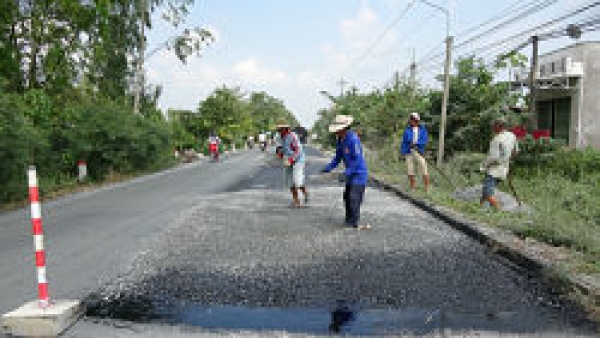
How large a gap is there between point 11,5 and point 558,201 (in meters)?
16.9

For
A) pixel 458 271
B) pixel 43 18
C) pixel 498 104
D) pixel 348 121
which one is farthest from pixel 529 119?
pixel 43 18

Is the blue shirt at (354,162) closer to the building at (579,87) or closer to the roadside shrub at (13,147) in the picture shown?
the roadside shrub at (13,147)

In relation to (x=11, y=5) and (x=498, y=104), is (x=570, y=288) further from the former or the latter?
(x=11, y=5)

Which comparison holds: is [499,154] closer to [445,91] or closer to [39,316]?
[445,91]

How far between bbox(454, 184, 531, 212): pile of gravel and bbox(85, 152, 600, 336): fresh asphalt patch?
1.58 m

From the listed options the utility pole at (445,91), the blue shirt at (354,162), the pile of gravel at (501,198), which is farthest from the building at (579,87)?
the blue shirt at (354,162)


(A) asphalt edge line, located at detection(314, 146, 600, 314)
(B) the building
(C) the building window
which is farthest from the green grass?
(C) the building window

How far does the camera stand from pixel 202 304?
369 cm

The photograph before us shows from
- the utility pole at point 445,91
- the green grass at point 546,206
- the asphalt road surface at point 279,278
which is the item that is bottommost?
the asphalt road surface at point 279,278

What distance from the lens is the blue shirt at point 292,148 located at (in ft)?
28.1

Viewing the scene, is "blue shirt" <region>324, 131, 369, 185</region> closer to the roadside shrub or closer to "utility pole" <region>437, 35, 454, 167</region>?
"utility pole" <region>437, 35, 454, 167</region>

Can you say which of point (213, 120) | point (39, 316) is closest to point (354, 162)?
point (39, 316)

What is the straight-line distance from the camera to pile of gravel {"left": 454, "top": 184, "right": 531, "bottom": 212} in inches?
286

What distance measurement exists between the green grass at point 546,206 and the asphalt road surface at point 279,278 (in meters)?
0.72
